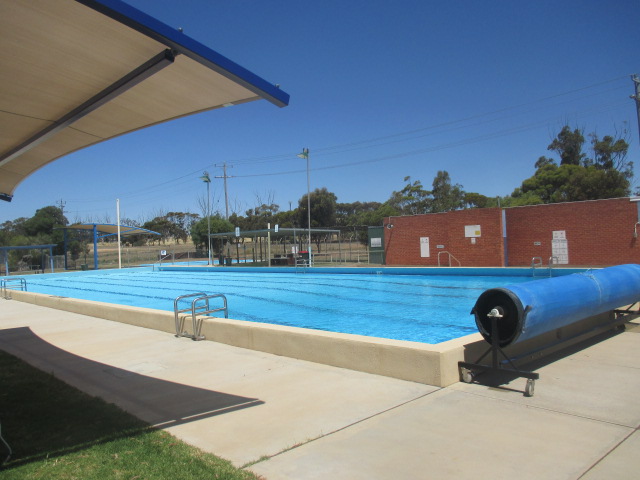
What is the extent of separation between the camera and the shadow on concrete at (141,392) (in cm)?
447

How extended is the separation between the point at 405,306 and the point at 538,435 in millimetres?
9747

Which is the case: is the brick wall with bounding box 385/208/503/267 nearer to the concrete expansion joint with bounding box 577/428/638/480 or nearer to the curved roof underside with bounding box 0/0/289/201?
the concrete expansion joint with bounding box 577/428/638/480

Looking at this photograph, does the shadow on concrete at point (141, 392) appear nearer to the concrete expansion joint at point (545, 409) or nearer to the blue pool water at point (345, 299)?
the concrete expansion joint at point (545, 409)

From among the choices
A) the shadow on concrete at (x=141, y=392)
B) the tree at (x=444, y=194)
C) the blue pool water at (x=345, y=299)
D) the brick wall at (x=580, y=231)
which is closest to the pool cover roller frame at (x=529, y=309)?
the shadow on concrete at (x=141, y=392)

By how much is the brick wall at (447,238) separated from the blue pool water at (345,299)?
490cm

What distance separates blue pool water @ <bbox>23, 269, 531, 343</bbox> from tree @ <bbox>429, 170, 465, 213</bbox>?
40.3 m

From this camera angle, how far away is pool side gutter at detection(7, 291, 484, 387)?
5.04 meters

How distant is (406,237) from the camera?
26641mm

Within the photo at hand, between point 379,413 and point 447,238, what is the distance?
21652 millimetres

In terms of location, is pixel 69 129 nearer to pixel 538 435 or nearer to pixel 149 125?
pixel 149 125

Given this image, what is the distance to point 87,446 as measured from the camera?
364 centimetres

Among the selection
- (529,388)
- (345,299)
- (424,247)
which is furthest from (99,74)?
(424,247)

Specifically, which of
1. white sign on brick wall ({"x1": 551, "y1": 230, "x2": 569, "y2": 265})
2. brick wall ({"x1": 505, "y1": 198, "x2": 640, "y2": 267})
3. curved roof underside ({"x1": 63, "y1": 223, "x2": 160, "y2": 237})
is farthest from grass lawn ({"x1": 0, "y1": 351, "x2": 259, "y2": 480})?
curved roof underside ({"x1": 63, "y1": 223, "x2": 160, "y2": 237})

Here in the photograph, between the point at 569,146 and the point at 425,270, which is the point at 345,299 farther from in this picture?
the point at 569,146
